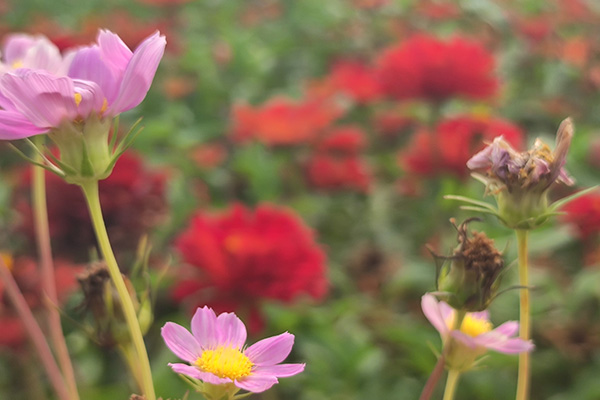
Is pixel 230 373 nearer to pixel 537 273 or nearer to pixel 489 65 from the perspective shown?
pixel 537 273

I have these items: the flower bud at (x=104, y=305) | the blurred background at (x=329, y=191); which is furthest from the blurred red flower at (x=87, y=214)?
the flower bud at (x=104, y=305)

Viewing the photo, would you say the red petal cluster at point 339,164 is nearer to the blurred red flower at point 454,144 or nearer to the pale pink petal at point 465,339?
the blurred red flower at point 454,144

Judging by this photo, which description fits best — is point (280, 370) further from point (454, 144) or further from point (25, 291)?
point (454, 144)

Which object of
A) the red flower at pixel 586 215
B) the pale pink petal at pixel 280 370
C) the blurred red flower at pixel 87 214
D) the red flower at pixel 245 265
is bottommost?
the pale pink petal at pixel 280 370

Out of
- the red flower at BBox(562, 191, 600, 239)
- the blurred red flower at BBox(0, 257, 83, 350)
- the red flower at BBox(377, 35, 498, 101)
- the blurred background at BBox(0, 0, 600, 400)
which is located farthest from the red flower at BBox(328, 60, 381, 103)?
the blurred red flower at BBox(0, 257, 83, 350)

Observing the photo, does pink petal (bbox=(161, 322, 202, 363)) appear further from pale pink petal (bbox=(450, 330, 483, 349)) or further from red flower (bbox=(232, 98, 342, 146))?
red flower (bbox=(232, 98, 342, 146))

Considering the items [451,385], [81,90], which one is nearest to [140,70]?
[81,90]
